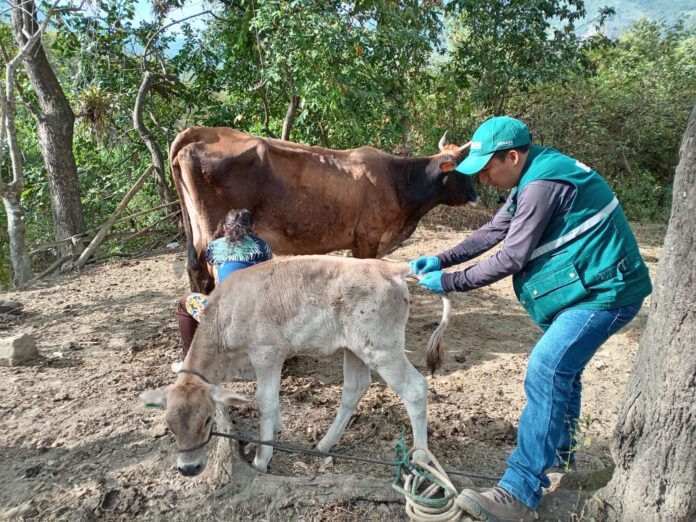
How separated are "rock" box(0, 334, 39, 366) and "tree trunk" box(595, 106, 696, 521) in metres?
5.33

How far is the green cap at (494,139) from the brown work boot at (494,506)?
1.79m

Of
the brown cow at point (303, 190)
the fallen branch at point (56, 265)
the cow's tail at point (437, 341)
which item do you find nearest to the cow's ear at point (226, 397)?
the cow's tail at point (437, 341)

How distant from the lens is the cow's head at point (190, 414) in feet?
10.5

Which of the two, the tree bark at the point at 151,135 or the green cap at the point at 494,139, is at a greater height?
the tree bark at the point at 151,135

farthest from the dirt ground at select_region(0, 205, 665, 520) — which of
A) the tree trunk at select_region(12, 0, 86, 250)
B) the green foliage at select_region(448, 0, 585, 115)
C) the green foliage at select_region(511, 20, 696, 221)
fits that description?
the green foliage at select_region(511, 20, 696, 221)

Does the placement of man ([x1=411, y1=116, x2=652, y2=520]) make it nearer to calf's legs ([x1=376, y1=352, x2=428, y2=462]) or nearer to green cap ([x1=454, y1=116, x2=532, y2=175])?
green cap ([x1=454, y1=116, x2=532, y2=175])

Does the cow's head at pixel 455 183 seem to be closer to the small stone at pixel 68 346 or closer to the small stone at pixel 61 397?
the small stone at pixel 68 346

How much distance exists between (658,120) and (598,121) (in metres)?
1.78

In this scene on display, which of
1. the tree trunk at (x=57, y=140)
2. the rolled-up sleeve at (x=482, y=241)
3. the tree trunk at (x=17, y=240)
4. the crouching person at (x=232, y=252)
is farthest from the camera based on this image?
the tree trunk at (x=57, y=140)

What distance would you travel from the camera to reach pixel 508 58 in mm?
11672

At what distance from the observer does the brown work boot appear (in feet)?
9.16

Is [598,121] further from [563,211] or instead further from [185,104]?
[563,211]

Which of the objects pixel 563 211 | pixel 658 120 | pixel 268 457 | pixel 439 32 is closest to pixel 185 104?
pixel 439 32

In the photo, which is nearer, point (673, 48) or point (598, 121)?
point (598, 121)
